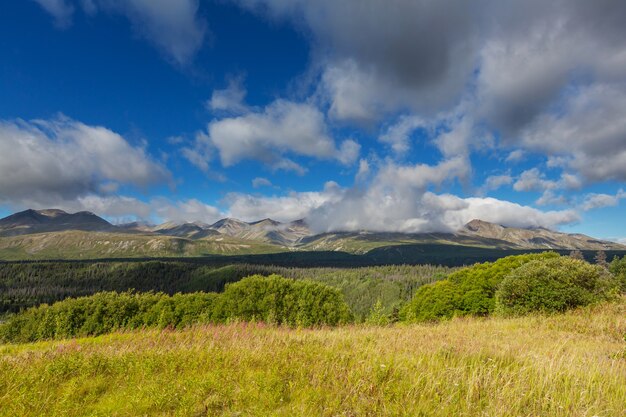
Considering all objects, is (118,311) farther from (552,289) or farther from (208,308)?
(552,289)

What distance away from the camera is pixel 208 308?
43.4 meters

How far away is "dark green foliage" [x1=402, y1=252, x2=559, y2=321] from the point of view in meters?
39.8

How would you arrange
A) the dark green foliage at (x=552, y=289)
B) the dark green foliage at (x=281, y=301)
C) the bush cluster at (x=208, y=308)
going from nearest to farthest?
the dark green foliage at (x=552, y=289) < the dark green foliage at (x=281, y=301) < the bush cluster at (x=208, y=308)

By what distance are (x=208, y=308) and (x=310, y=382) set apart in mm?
42589

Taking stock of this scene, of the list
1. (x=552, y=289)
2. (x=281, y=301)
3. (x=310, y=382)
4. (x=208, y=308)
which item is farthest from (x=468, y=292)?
(x=310, y=382)

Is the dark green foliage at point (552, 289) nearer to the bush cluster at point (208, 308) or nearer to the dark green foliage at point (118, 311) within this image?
the bush cluster at point (208, 308)

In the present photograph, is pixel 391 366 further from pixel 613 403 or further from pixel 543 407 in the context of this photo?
pixel 613 403

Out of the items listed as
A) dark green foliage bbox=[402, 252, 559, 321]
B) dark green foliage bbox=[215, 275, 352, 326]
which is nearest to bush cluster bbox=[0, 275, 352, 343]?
dark green foliage bbox=[215, 275, 352, 326]

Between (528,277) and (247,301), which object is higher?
(528,277)

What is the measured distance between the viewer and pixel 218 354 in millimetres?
7113

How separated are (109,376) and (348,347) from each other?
221 inches

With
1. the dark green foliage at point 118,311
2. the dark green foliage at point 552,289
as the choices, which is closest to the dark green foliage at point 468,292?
the dark green foliage at point 552,289

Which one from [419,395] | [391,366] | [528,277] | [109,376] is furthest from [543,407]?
[528,277]

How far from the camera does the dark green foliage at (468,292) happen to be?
39812mm
